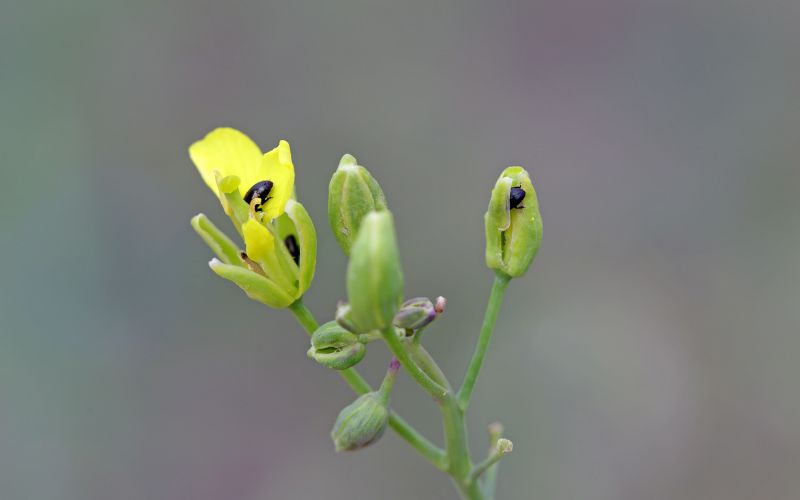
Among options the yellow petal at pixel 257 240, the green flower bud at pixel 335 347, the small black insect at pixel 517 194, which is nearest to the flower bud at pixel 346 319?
the green flower bud at pixel 335 347

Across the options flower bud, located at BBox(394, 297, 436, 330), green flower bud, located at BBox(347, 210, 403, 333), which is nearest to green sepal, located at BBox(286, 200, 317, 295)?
flower bud, located at BBox(394, 297, 436, 330)

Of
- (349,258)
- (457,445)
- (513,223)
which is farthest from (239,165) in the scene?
(457,445)

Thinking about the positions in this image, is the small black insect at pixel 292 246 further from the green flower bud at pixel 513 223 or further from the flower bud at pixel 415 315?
the green flower bud at pixel 513 223

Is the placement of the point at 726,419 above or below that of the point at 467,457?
below

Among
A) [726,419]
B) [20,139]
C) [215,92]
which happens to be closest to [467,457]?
[726,419]

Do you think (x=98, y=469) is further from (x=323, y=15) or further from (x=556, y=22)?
(x=556, y=22)

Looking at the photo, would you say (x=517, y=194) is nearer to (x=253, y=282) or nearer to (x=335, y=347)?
(x=335, y=347)
